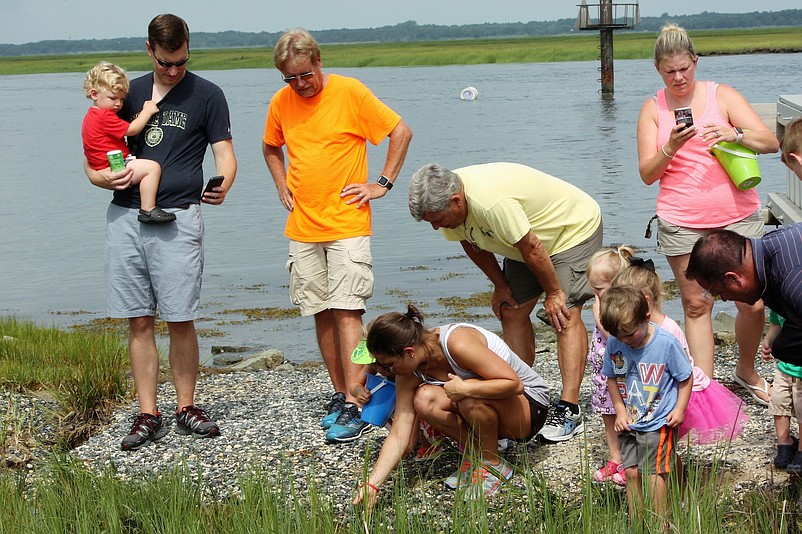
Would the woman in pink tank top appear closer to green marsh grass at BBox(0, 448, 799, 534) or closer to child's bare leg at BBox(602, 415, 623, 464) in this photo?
child's bare leg at BBox(602, 415, 623, 464)

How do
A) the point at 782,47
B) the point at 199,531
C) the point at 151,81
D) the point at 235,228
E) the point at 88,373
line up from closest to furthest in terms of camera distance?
the point at 199,531 → the point at 151,81 → the point at 88,373 → the point at 235,228 → the point at 782,47

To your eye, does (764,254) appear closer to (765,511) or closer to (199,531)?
(765,511)

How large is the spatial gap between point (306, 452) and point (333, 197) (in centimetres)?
149

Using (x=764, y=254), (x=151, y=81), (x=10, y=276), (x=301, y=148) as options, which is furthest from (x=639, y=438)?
(x=10, y=276)

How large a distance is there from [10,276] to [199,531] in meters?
12.5

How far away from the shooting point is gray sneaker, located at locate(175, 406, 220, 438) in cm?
603

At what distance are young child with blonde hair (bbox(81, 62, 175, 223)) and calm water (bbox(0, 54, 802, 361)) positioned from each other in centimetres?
487

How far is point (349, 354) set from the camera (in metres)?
6.07

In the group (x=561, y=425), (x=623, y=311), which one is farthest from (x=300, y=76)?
(x=623, y=311)

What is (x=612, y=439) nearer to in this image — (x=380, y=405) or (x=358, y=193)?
(x=380, y=405)

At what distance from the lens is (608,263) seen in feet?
15.9

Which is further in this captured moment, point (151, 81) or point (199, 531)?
point (151, 81)

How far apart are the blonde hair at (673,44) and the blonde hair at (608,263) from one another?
1226 millimetres

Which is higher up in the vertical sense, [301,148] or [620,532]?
[301,148]
